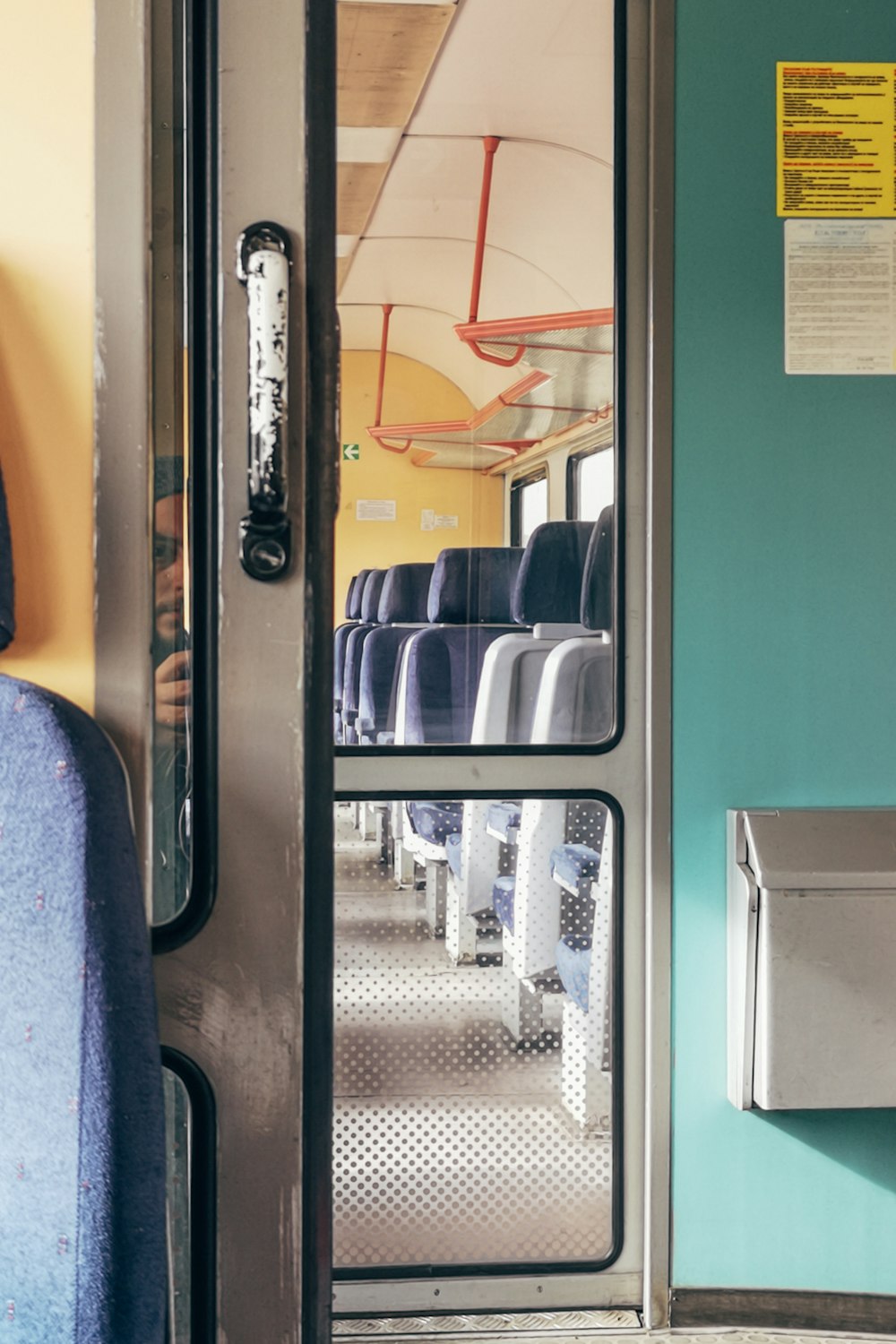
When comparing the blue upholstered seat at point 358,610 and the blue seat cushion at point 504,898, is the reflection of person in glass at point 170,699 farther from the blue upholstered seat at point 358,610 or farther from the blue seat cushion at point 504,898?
the blue seat cushion at point 504,898

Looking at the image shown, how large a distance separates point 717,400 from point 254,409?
1.62 m

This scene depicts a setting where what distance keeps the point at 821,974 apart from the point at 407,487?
1.10 metres

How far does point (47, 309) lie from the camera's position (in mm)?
805

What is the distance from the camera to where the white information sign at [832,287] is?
226cm

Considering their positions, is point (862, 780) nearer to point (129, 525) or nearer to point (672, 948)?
point (672, 948)

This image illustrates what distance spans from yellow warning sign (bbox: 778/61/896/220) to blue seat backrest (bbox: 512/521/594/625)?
0.70m

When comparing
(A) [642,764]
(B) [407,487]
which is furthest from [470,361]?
(A) [642,764]

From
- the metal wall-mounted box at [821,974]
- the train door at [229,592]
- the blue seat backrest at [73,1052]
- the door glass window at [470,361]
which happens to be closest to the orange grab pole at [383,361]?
the door glass window at [470,361]

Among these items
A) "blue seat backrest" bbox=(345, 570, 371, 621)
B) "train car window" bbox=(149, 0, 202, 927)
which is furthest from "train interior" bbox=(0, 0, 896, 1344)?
"train car window" bbox=(149, 0, 202, 927)

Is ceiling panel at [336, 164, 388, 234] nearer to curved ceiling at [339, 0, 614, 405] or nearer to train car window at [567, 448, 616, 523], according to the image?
curved ceiling at [339, 0, 614, 405]

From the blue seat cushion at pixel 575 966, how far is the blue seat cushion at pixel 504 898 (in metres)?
0.12

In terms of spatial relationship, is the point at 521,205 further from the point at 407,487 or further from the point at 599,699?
the point at 599,699

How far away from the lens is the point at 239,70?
820mm

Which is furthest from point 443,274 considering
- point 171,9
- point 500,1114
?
point 500,1114
